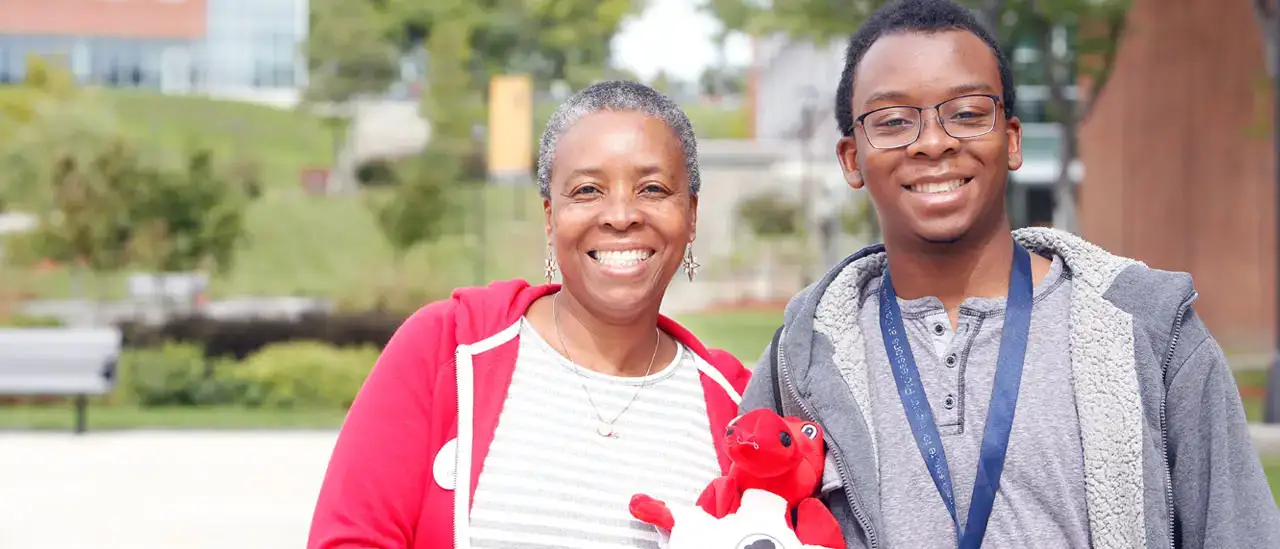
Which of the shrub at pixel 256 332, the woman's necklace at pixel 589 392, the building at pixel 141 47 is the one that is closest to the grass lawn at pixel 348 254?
the shrub at pixel 256 332

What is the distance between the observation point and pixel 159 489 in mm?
8953

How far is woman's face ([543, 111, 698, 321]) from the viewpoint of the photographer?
2.56 m

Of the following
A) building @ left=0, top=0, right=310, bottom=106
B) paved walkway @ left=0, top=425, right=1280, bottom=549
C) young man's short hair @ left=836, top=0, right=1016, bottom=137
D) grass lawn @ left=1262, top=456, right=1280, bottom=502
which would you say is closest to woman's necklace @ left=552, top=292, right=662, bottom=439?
young man's short hair @ left=836, top=0, right=1016, bottom=137

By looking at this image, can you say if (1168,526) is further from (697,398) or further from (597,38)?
(597,38)

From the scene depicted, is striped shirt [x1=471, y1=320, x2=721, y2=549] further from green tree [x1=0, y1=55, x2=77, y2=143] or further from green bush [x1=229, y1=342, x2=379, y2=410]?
green tree [x1=0, y1=55, x2=77, y2=143]

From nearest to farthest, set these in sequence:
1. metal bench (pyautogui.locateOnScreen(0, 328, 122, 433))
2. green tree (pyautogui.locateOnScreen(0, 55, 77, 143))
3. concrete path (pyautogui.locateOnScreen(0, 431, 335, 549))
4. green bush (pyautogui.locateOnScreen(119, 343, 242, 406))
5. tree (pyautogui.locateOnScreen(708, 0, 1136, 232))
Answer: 1. concrete path (pyautogui.locateOnScreen(0, 431, 335, 549))
2. metal bench (pyautogui.locateOnScreen(0, 328, 122, 433))
3. green bush (pyautogui.locateOnScreen(119, 343, 242, 406))
4. tree (pyautogui.locateOnScreen(708, 0, 1136, 232))
5. green tree (pyautogui.locateOnScreen(0, 55, 77, 143))

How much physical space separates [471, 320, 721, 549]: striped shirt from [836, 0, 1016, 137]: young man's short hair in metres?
0.72

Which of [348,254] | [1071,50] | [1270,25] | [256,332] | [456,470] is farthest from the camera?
[348,254]

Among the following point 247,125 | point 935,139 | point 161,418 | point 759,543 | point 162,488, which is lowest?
point 161,418

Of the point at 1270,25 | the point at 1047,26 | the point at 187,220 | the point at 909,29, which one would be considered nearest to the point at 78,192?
the point at 187,220

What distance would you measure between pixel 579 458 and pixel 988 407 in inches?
31.2

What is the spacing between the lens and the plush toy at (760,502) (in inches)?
93.4

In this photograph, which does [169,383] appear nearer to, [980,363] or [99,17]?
[980,363]

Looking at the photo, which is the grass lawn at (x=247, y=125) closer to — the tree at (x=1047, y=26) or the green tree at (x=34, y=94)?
the green tree at (x=34, y=94)
